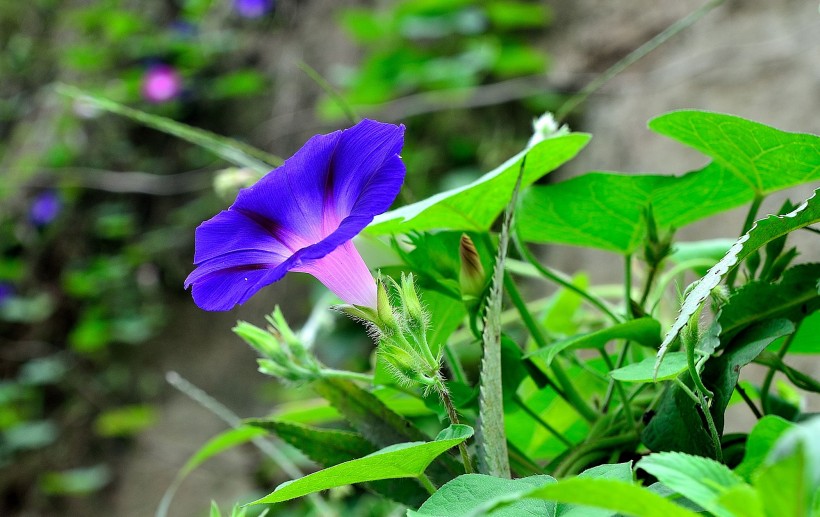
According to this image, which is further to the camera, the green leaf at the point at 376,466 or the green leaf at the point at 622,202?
the green leaf at the point at 622,202

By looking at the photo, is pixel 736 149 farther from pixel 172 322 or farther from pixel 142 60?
pixel 142 60

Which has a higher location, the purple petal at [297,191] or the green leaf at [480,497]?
the purple petal at [297,191]

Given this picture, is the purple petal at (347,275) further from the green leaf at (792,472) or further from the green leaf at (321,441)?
the green leaf at (792,472)

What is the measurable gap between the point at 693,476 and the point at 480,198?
0.88ft

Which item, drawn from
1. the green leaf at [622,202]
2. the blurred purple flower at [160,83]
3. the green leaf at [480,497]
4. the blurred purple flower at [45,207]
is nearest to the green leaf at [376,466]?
the green leaf at [480,497]

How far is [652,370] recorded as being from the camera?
1.23 ft

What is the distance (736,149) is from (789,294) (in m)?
0.10

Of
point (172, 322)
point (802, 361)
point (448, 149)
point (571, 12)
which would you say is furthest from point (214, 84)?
point (802, 361)

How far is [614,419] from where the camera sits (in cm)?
51

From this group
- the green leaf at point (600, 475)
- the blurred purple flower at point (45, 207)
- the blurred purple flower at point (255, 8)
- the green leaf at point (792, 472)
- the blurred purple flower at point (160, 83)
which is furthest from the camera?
the blurred purple flower at point (160, 83)

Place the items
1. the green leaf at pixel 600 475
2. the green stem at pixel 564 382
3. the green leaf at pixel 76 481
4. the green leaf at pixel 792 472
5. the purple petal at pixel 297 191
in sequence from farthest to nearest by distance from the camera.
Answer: the green leaf at pixel 76 481, the green stem at pixel 564 382, the purple petal at pixel 297 191, the green leaf at pixel 600 475, the green leaf at pixel 792 472

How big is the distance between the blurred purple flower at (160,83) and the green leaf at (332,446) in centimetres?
258

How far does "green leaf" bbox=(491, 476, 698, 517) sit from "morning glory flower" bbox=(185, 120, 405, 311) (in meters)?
0.20

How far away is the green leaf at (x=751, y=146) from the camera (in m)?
0.46
